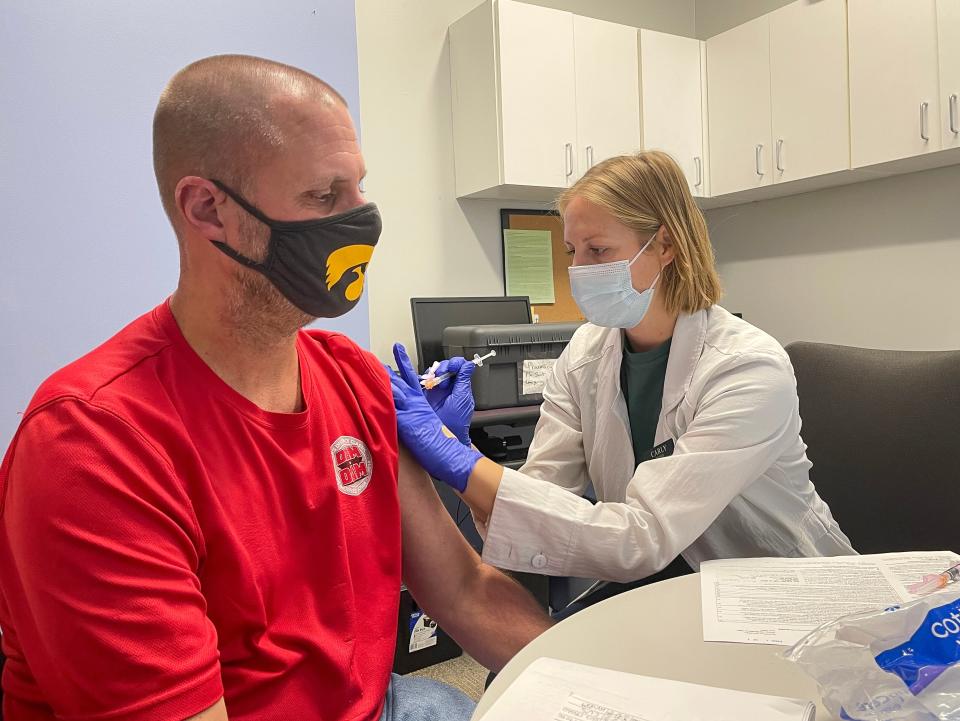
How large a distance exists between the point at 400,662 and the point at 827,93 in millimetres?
2573

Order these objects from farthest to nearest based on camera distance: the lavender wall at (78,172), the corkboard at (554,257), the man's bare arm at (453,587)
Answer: the corkboard at (554,257) → the lavender wall at (78,172) → the man's bare arm at (453,587)

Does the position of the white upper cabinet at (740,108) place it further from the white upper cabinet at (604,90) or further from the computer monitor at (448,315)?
the computer monitor at (448,315)

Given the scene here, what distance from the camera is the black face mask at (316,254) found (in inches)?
37.4

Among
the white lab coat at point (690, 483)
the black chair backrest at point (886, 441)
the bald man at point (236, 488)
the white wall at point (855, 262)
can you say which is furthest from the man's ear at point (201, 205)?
the white wall at point (855, 262)

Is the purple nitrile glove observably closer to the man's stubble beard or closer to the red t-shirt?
the red t-shirt

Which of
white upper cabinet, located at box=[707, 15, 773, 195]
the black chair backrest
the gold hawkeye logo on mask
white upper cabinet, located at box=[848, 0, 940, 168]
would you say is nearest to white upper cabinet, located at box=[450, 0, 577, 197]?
white upper cabinet, located at box=[707, 15, 773, 195]

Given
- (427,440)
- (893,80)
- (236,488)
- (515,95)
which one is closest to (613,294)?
(427,440)

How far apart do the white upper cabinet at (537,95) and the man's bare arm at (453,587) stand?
184cm

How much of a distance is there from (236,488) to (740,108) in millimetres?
2915

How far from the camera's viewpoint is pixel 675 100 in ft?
10.3

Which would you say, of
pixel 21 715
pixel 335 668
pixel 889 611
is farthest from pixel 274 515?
pixel 889 611

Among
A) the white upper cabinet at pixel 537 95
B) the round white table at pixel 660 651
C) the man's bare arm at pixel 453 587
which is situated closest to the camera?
the round white table at pixel 660 651

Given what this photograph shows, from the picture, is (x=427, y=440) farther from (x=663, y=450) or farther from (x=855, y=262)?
(x=855, y=262)

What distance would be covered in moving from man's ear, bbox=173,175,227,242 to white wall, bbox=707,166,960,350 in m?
2.87
